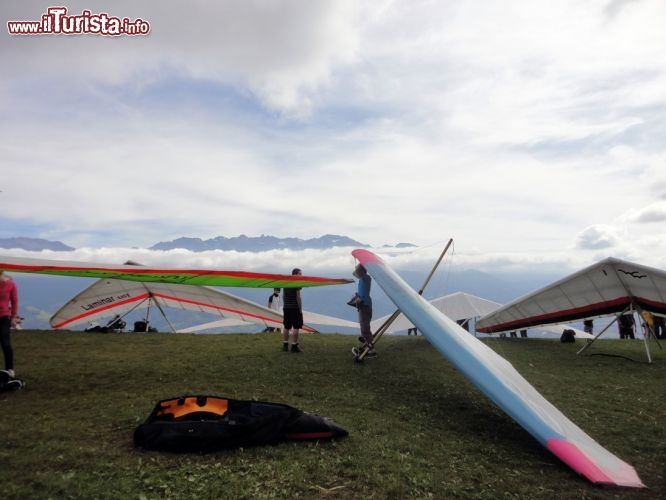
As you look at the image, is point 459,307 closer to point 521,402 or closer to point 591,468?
point 521,402

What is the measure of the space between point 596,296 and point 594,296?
0.05m

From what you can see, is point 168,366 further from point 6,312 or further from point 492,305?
point 492,305

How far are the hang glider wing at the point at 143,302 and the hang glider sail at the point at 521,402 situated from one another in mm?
7535

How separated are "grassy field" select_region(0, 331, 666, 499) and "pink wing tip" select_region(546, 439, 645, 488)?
0.32 feet

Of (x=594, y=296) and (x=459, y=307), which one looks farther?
(x=459, y=307)

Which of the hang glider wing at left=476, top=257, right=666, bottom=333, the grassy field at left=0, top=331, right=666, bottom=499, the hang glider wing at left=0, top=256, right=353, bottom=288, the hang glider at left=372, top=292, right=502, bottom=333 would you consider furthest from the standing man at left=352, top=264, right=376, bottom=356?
the hang glider at left=372, top=292, right=502, bottom=333

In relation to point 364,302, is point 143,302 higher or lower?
lower

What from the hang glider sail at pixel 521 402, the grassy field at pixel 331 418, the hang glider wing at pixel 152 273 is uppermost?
the hang glider wing at pixel 152 273

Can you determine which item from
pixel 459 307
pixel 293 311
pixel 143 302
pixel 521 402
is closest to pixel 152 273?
pixel 293 311

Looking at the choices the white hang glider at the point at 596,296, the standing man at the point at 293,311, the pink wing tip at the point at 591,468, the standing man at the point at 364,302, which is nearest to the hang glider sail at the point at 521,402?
the pink wing tip at the point at 591,468

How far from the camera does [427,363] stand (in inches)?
352

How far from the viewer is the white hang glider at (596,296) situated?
31.9 ft

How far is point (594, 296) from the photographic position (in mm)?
11055

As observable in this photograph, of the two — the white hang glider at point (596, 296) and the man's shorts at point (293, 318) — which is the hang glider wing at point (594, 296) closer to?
the white hang glider at point (596, 296)
